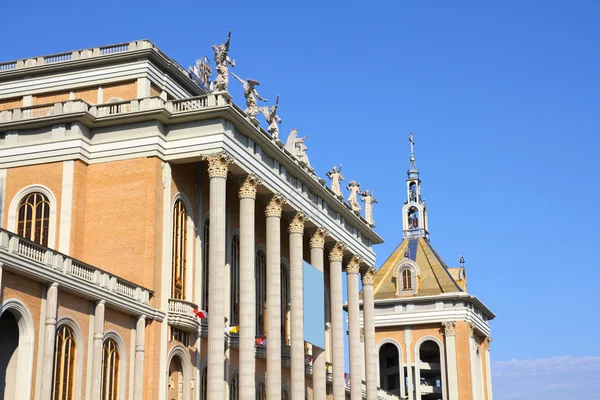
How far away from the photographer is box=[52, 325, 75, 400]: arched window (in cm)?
4188

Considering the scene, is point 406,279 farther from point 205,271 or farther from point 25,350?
point 25,350

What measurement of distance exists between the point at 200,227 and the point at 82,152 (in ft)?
24.4

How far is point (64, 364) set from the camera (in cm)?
4244

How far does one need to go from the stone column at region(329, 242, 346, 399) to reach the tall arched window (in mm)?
16303

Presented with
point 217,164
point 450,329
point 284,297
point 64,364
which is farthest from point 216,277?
point 450,329

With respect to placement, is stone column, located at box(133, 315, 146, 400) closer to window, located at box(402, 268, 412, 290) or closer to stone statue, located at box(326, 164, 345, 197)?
stone statue, located at box(326, 164, 345, 197)

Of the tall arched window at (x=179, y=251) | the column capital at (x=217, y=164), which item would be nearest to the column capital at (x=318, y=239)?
the tall arched window at (x=179, y=251)

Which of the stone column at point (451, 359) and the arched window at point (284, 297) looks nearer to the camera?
the arched window at point (284, 297)

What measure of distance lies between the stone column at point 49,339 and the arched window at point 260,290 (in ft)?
69.5

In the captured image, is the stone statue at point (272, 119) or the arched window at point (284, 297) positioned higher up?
the stone statue at point (272, 119)

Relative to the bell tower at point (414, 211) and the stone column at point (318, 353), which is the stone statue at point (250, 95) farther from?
the bell tower at point (414, 211)

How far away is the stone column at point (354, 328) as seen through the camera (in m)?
67.0

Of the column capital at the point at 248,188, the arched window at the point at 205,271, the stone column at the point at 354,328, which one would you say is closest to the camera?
the column capital at the point at 248,188

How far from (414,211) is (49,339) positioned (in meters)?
76.7
